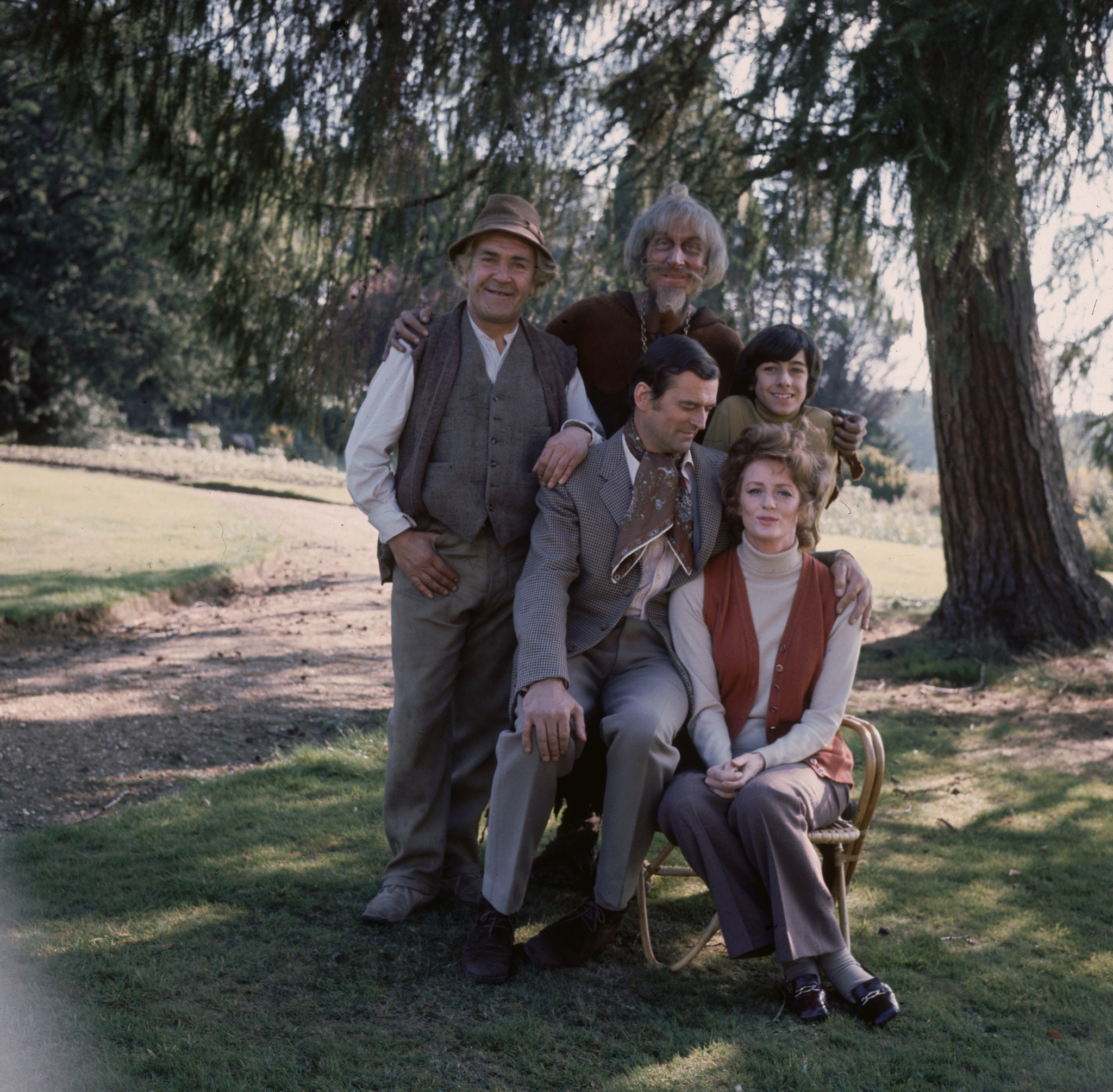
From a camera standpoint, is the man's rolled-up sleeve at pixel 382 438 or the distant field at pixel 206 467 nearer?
the man's rolled-up sleeve at pixel 382 438

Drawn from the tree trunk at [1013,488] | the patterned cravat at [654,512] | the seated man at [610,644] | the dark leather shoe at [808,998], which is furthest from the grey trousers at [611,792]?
the tree trunk at [1013,488]

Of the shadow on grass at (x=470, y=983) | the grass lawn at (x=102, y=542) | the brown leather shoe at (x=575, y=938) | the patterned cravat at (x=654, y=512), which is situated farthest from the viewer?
the grass lawn at (x=102, y=542)

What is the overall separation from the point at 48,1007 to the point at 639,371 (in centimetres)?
230

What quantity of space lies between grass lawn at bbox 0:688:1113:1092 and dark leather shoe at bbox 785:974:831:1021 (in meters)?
0.03

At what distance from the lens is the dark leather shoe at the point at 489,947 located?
2.71 metres

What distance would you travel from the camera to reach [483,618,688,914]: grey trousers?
2.74 meters

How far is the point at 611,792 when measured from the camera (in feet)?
9.13

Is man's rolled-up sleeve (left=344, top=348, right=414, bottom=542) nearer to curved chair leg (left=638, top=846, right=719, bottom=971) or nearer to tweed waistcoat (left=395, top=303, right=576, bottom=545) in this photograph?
tweed waistcoat (left=395, top=303, right=576, bottom=545)

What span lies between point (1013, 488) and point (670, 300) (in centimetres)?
448

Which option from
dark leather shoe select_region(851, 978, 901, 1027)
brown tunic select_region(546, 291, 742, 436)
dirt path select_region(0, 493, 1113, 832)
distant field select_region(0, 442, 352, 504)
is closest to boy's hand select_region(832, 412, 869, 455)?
brown tunic select_region(546, 291, 742, 436)

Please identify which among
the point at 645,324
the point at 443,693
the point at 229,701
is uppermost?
the point at 645,324

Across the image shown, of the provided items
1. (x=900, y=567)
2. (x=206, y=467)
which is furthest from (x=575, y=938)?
(x=206, y=467)

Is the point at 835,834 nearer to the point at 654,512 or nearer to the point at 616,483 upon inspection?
the point at 654,512

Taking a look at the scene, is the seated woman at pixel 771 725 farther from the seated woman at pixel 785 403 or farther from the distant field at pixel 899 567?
the distant field at pixel 899 567
